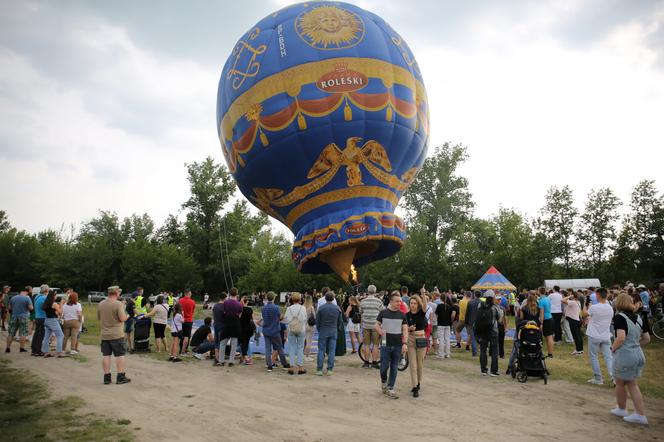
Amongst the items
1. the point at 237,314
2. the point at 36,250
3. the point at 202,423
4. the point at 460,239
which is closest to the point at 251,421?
the point at 202,423

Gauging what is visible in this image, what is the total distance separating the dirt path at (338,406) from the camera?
5.53 meters

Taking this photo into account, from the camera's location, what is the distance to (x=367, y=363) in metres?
10.4

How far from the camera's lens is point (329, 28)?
1386 centimetres

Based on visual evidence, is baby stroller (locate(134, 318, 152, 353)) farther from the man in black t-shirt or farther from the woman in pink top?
the woman in pink top

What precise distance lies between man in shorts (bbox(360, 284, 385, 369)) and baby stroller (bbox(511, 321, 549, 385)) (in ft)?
9.47

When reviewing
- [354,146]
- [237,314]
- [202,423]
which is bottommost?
[202,423]

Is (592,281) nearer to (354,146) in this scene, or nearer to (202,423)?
(354,146)

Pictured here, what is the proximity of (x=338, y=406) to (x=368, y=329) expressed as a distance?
352 centimetres

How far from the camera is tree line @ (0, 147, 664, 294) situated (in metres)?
43.4

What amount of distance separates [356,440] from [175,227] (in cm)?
6167

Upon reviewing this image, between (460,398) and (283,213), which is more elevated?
(283,213)

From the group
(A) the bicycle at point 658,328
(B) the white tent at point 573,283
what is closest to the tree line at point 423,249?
(B) the white tent at point 573,283

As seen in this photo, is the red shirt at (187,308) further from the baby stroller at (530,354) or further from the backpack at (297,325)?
the baby stroller at (530,354)

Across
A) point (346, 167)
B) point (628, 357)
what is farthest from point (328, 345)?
point (346, 167)
